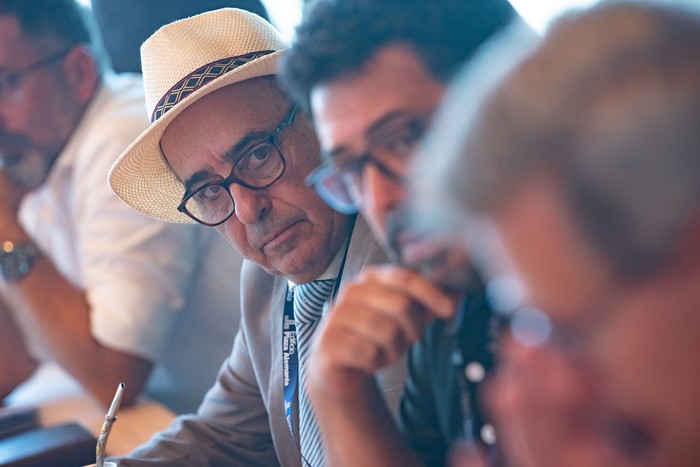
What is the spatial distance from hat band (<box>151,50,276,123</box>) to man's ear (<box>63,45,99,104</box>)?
108 centimetres

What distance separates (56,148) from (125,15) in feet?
1.39

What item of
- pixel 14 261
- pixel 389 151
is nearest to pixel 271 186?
pixel 389 151

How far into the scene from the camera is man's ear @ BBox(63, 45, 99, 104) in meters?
2.40

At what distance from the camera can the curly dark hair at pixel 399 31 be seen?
0.96 m

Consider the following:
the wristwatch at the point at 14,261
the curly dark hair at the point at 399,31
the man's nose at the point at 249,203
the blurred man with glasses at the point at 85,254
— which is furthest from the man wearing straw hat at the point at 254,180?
the wristwatch at the point at 14,261

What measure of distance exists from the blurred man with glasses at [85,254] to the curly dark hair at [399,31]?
1.17m

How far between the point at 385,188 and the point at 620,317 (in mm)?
402

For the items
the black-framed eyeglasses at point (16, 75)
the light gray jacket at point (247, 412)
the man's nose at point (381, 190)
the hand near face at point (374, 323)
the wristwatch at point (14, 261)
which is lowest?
the light gray jacket at point (247, 412)

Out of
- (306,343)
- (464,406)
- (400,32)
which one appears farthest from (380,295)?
(306,343)

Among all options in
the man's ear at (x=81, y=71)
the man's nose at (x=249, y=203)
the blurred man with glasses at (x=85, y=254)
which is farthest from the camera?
the man's ear at (x=81, y=71)

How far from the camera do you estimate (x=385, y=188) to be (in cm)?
95

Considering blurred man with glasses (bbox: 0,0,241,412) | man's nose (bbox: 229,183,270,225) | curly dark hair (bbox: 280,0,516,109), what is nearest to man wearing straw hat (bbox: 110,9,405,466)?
man's nose (bbox: 229,183,270,225)

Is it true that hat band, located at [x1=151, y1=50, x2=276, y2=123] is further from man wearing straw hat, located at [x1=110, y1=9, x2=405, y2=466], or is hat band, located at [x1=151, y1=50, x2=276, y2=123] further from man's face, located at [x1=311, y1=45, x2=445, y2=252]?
man's face, located at [x1=311, y1=45, x2=445, y2=252]

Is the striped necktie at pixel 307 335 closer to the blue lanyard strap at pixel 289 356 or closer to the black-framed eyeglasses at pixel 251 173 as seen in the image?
the blue lanyard strap at pixel 289 356
